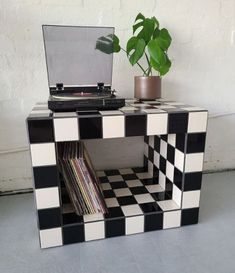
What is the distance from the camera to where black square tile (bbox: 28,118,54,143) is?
0.81 meters

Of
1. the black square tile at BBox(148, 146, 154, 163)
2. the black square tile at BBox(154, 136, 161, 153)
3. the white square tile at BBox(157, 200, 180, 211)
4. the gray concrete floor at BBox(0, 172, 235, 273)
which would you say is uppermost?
the black square tile at BBox(154, 136, 161, 153)

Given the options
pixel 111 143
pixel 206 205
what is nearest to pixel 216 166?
pixel 206 205

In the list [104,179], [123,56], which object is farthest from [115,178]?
[123,56]

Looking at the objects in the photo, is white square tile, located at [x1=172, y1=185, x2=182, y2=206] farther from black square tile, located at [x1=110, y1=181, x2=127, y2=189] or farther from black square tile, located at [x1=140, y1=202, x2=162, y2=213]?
black square tile, located at [x1=110, y1=181, x2=127, y2=189]

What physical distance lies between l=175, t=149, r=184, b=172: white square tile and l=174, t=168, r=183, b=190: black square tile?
0.07 feet

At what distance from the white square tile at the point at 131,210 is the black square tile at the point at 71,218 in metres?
0.19

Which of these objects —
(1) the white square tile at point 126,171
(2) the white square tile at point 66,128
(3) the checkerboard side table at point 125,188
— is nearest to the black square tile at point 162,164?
(3) the checkerboard side table at point 125,188

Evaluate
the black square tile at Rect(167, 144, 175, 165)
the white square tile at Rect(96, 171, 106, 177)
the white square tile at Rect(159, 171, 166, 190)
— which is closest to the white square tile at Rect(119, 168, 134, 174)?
the white square tile at Rect(96, 171, 106, 177)

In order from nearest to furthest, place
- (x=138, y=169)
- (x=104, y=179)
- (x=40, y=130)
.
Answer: (x=40, y=130) → (x=104, y=179) → (x=138, y=169)

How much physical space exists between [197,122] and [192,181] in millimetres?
257

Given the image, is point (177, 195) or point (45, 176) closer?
point (45, 176)

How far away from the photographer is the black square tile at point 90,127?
2.78 feet

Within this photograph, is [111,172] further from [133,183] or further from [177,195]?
[177,195]

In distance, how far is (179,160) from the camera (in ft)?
3.43
